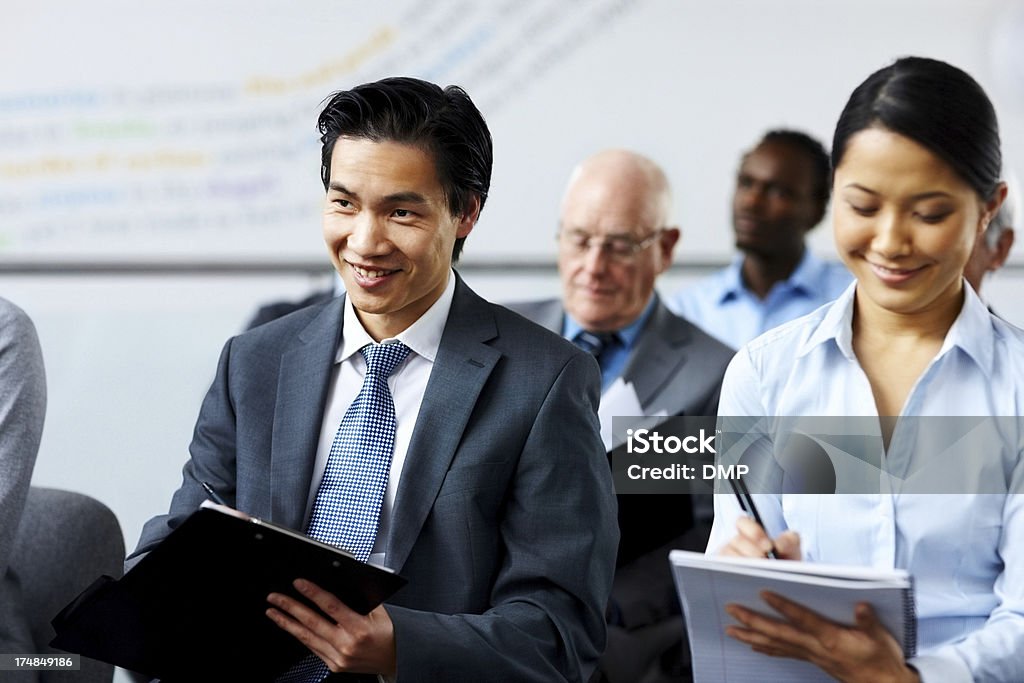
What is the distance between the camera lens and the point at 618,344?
279 cm

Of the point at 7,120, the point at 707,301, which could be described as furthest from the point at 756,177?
the point at 7,120

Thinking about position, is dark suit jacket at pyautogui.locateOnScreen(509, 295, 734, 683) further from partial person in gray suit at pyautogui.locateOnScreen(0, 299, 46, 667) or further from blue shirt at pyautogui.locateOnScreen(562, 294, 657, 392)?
partial person in gray suit at pyautogui.locateOnScreen(0, 299, 46, 667)

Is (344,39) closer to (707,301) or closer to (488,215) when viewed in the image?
(488,215)

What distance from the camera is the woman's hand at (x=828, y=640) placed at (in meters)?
1.53

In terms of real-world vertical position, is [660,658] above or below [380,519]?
below

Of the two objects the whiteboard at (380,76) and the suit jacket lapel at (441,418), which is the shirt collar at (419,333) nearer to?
the suit jacket lapel at (441,418)

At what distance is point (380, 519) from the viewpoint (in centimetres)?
179

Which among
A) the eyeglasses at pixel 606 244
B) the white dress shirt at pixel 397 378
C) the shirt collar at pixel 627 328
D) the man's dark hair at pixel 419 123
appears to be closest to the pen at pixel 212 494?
the white dress shirt at pixel 397 378

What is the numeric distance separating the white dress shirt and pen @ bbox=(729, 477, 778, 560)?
451 millimetres

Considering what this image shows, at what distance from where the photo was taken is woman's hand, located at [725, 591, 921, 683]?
5.02 feet

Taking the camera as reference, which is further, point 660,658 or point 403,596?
point 660,658

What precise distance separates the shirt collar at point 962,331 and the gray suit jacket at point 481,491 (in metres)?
0.34

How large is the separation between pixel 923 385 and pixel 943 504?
0.54 ft

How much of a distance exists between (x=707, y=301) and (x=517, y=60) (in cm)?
110
